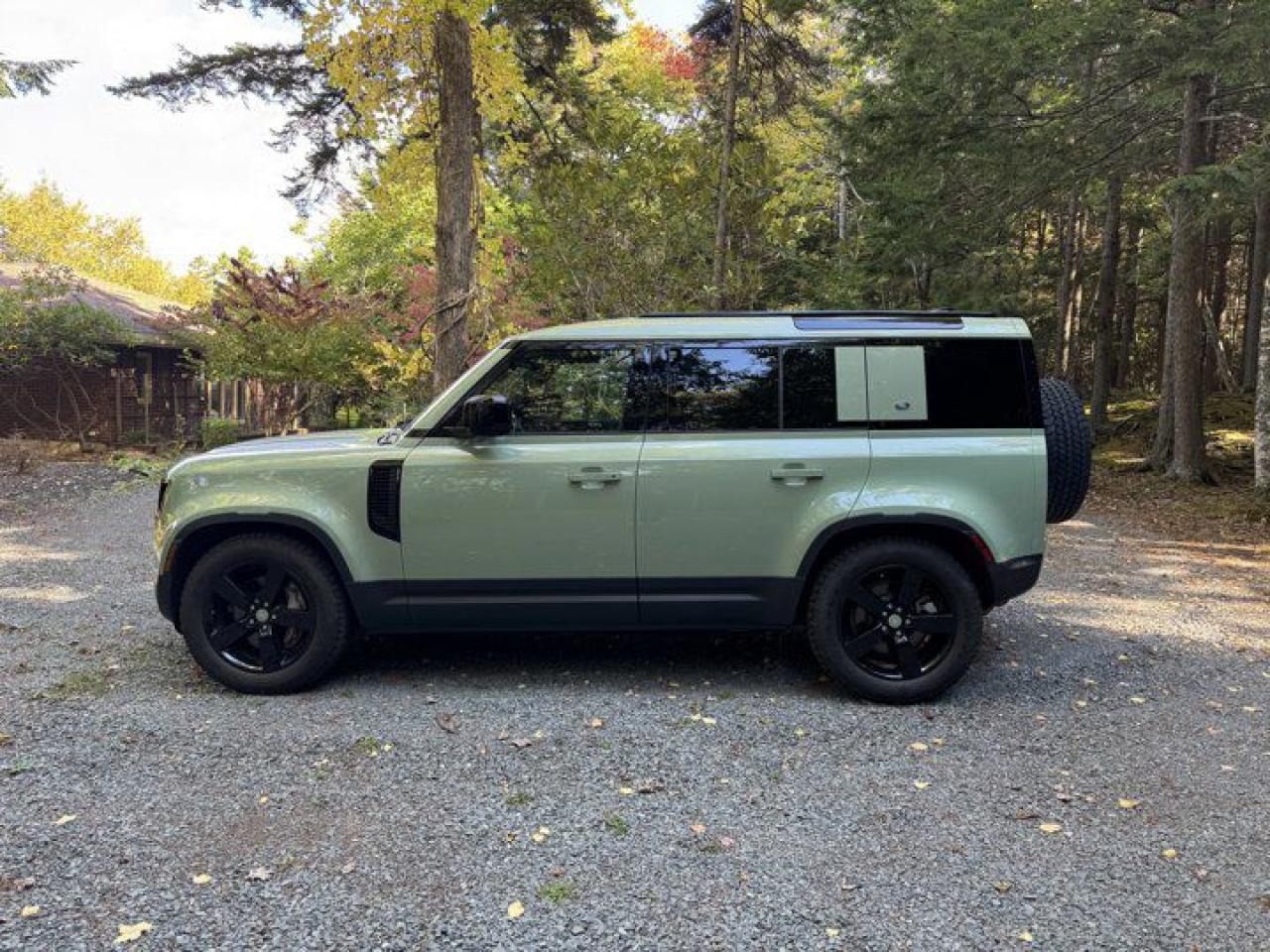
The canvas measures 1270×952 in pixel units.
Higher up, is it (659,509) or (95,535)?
(659,509)

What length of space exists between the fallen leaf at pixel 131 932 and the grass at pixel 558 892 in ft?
3.86

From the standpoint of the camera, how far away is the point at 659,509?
4.28m

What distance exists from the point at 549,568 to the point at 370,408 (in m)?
15.5

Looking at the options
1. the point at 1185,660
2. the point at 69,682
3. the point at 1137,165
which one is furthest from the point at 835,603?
the point at 1137,165

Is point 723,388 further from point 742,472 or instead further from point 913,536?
point 913,536

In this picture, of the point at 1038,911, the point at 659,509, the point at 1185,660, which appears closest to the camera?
the point at 1038,911

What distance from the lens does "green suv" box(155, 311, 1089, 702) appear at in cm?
427

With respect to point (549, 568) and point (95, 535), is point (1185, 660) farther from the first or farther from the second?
point (95, 535)

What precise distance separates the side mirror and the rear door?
73cm

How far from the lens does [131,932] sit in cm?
251

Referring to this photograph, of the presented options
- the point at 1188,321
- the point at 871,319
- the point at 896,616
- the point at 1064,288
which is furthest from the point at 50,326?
the point at 1064,288

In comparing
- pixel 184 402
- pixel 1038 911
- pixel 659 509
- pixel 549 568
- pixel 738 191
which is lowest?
pixel 1038 911

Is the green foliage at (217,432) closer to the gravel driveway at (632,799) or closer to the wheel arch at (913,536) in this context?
the gravel driveway at (632,799)

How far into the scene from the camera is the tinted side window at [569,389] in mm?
4391
